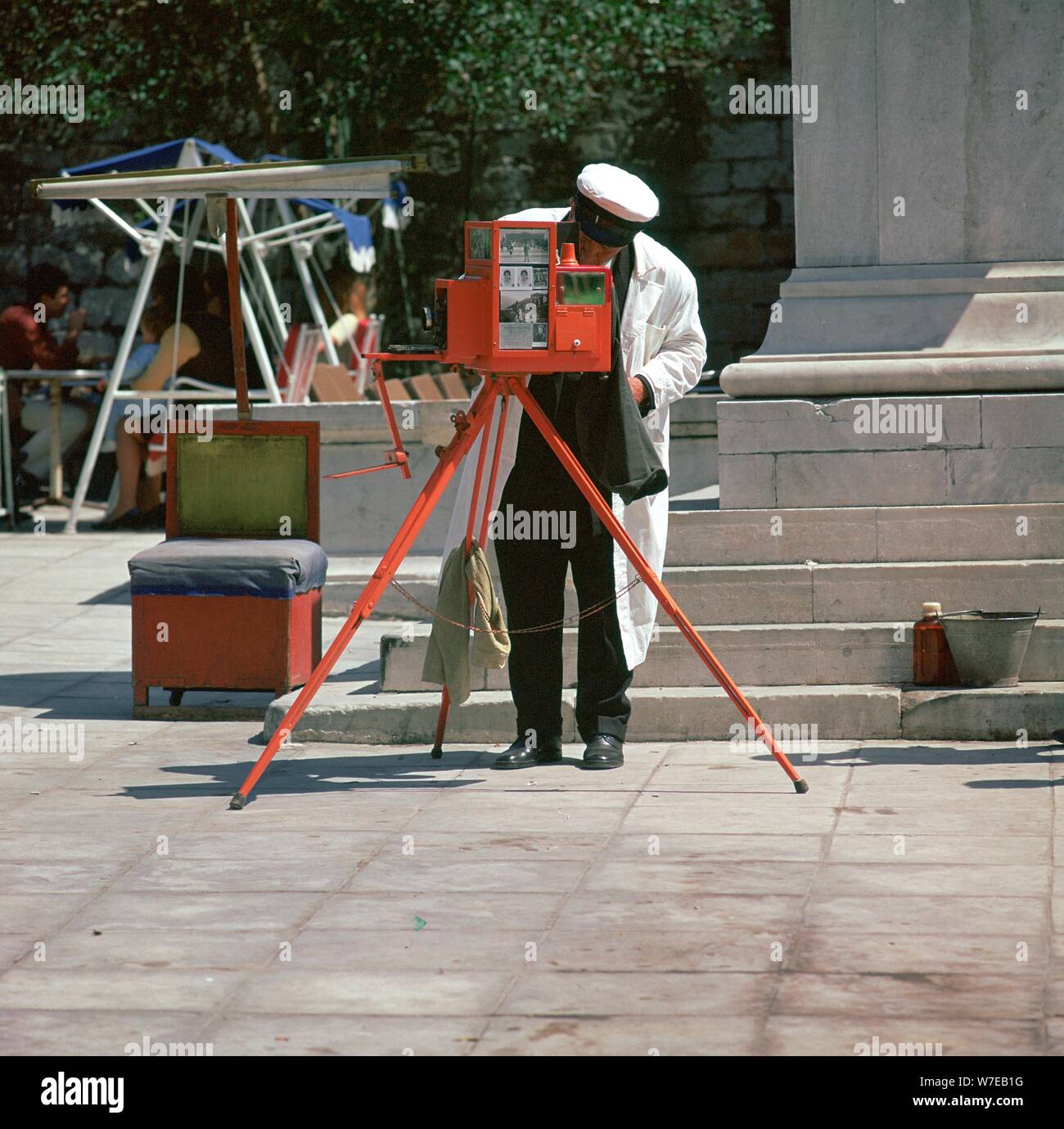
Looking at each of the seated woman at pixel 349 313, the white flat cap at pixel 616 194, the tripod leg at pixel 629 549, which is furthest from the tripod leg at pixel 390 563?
the seated woman at pixel 349 313

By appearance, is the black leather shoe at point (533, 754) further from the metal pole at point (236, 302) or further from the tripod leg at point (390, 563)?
the metal pole at point (236, 302)

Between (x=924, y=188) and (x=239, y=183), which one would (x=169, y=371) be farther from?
(x=924, y=188)

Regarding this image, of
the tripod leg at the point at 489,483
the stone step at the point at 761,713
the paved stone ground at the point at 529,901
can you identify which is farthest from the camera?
the stone step at the point at 761,713

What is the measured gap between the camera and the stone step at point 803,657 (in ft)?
22.6

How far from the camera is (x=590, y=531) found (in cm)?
624

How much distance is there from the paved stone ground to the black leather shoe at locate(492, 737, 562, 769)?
6cm

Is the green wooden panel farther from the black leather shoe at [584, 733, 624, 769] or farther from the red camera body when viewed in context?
the red camera body

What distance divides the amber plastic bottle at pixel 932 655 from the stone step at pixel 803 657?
14 cm

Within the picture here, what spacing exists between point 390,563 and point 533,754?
37.9 inches

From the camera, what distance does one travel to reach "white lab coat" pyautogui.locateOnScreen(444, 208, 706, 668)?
245 inches

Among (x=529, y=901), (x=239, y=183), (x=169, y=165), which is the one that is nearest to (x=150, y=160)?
(x=169, y=165)

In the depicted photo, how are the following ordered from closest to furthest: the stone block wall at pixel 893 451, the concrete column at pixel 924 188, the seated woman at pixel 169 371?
1. the stone block wall at pixel 893 451
2. the concrete column at pixel 924 188
3. the seated woman at pixel 169 371

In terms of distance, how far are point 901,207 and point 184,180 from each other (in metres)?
2.79

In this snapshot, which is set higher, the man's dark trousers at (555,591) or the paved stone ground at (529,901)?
the man's dark trousers at (555,591)
